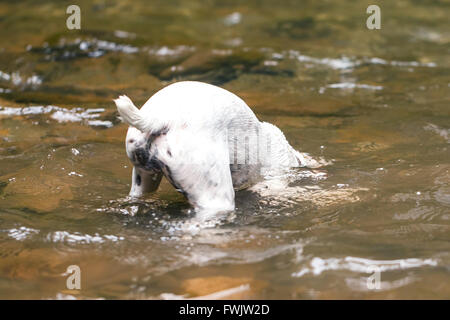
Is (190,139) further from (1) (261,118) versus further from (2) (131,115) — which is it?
(1) (261,118)

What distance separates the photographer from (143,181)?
4.04 metres

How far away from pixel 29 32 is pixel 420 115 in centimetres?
643

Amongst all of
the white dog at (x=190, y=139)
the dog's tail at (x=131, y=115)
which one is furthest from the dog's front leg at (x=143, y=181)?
the dog's tail at (x=131, y=115)

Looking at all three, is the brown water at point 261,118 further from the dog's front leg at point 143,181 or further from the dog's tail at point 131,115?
the dog's tail at point 131,115

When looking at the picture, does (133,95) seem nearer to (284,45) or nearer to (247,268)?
(284,45)

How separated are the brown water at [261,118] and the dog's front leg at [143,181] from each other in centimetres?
11

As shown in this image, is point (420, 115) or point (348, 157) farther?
point (420, 115)

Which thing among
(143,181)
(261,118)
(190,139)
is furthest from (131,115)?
(261,118)

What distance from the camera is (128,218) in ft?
13.2

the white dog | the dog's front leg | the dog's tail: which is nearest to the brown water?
the dog's front leg

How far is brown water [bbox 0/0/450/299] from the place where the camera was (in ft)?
11.0

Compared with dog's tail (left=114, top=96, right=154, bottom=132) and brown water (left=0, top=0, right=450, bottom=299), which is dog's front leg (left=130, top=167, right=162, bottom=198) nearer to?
brown water (left=0, top=0, right=450, bottom=299)

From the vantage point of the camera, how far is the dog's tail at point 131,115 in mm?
3350
